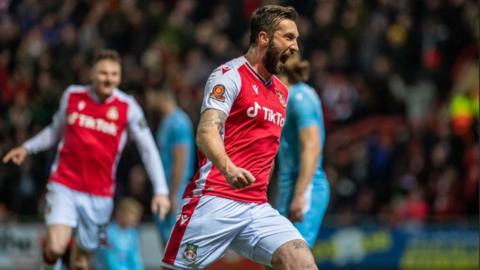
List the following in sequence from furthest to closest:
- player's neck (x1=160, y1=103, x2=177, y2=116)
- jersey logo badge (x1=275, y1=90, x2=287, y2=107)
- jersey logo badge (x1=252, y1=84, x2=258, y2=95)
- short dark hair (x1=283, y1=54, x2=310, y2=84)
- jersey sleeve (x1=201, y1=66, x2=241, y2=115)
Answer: player's neck (x1=160, y1=103, x2=177, y2=116) → short dark hair (x1=283, y1=54, x2=310, y2=84) → jersey logo badge (x1=275, y1=90, x2=287, y2=107) → jersey logo badge (x1=252, y1=84, x2=258, y2=95) → jersey sleeve (x1=201, y1=66, x2=241, y2=115)

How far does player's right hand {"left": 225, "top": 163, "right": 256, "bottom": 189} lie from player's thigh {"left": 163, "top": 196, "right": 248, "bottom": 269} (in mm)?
627

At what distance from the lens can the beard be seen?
780cm

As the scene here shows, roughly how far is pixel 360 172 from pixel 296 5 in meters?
4.33

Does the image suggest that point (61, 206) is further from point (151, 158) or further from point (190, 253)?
point (190, 253)

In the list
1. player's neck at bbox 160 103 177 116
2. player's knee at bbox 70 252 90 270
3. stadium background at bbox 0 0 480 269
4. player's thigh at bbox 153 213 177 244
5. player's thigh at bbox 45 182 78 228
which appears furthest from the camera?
stadium background at bbox 0 0 480 269

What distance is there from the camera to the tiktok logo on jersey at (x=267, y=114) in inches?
307

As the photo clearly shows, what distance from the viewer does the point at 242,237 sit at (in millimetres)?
7820

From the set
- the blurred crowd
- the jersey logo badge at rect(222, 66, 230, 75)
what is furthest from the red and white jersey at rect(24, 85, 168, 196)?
the blurred crowd

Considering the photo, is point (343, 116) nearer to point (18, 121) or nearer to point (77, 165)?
point (18, 121)

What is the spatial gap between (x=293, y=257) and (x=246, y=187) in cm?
58

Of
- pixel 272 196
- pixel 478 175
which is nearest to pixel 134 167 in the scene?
pixel 272 196

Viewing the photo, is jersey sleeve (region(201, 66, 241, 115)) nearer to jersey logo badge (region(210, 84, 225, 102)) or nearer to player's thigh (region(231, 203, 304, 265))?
jersey logo badge (region(210, 84, 225, 102))

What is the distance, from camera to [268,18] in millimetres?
7766

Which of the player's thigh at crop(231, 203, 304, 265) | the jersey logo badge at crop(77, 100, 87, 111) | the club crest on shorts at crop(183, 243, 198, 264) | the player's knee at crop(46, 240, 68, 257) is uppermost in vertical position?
the jersey logo badge at crop(77, 100, 87, 111)
